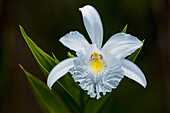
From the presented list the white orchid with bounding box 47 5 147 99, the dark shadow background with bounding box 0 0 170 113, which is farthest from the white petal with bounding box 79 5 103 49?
the dark shadow background with bounding box 0 0 170 113

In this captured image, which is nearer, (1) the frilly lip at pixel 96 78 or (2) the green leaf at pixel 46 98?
(1) the frilly lip at pixel 96 78

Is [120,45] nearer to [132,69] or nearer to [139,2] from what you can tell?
[132,69]

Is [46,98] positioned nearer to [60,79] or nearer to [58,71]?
[60,79]

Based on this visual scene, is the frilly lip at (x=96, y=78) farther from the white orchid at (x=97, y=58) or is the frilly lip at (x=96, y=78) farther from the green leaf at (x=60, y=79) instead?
the green leaf at (x=60, y=79)

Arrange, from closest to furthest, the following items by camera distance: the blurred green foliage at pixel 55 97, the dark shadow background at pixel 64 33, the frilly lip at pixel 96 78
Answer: the frilly lip at pixel 96 78, the blurred green foliage at pixel 55 97, the dark shadow background at pixel 64 33

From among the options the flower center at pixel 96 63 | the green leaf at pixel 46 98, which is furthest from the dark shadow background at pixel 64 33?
the flower center at pixel 96 63

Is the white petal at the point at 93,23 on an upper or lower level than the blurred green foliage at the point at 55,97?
upper

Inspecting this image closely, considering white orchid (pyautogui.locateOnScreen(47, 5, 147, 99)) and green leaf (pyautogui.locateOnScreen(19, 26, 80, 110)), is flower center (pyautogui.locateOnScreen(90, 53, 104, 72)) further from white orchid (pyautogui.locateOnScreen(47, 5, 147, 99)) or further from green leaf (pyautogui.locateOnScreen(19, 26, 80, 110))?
green leaf (pyautogui.locateOnScreen(19, 26, 80, 110))
